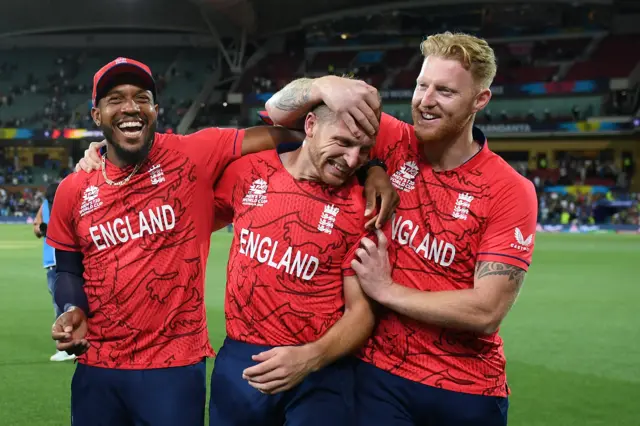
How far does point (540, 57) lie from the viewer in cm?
4456

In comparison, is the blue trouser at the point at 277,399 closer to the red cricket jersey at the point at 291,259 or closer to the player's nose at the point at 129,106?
the red cricket jersey at the point at 291,259

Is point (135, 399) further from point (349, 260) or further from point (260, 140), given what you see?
point (260, 140)

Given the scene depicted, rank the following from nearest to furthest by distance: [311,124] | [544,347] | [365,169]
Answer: [311,124] → [365,169] → [544,347]

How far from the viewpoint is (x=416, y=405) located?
3109 mm

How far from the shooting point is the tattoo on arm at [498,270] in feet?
9.96

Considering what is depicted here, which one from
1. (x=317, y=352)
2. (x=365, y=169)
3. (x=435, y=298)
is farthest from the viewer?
(x=365, y=169)

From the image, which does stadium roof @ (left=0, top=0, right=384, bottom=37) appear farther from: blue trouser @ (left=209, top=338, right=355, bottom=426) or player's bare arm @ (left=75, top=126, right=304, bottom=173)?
blue trouser @ (left=209, top=338, right=355, bottom=426)

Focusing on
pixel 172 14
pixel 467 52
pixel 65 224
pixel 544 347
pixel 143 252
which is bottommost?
pixel 544 347

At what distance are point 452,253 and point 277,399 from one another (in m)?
0.99

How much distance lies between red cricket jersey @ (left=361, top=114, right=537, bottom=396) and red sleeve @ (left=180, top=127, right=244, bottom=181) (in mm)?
875

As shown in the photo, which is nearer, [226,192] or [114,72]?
[114,72]

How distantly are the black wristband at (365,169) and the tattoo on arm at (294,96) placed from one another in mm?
397

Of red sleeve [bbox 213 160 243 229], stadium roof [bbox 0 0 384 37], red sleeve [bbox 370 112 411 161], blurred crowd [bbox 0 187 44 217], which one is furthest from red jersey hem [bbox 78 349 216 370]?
stadium roof [bbox 0 0 384 37]

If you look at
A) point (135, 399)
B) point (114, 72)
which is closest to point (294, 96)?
point (114, 72)
